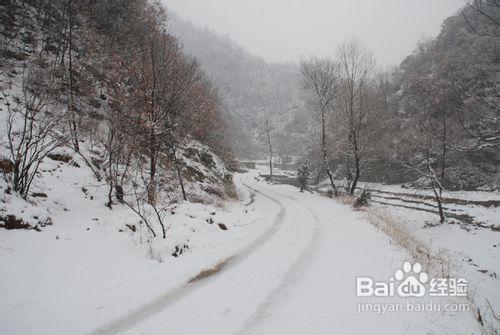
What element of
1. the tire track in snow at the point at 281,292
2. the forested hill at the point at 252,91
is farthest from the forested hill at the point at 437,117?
the tire track in snow at the point at 281,292

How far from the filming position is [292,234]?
1189 centimetres

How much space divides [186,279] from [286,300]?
2739mm

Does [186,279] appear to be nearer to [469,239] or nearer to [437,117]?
[469,239]

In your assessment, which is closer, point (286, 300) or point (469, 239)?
point (286, 300)

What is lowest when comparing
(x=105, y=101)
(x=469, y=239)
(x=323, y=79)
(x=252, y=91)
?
(x=469, y=239)

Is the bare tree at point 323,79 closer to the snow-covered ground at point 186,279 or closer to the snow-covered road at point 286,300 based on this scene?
the snow-covered ground at point 186,279

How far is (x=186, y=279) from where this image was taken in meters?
7.08

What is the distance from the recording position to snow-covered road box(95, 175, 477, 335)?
4914mm

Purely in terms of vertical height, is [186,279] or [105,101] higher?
[105,101]

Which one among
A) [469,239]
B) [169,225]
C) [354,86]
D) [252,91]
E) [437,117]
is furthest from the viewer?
[252,91]

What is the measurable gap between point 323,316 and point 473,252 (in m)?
16.6

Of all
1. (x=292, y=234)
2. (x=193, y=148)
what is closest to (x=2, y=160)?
(x=292, y=234)

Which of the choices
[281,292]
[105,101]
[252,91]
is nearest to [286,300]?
[281,292]

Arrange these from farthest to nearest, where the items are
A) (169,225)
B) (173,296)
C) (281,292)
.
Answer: (169,225)
(281,292)
(173,296)
